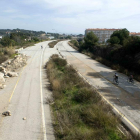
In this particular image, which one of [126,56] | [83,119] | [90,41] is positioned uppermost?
[90,41]

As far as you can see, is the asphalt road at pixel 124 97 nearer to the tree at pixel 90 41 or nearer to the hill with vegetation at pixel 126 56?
the hill with vegetation at pixel 126 56

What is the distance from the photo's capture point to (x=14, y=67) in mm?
23188

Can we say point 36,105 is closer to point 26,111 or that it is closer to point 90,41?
point 26,111

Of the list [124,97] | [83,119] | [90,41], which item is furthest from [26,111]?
[90,41]

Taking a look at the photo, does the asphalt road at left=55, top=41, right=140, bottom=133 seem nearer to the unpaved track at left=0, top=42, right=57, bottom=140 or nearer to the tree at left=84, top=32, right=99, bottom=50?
the unpaved track at left=0, top=42, right=57, bottom=140

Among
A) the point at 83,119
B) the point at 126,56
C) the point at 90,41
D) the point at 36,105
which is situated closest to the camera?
the point at 83,119

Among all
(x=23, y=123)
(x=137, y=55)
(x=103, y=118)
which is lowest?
(x=23, y=123)

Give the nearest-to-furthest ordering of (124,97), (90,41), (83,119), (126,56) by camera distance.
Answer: (83,119), (124,97), (126,56), (90,41)

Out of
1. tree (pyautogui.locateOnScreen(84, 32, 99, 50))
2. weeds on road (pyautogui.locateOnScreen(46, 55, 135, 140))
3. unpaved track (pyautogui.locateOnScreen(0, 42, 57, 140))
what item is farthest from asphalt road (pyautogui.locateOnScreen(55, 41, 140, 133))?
tree (pyautogui.locateOnScreen(84, 32, 99, 50))

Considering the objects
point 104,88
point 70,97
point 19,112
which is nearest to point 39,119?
point 19,112

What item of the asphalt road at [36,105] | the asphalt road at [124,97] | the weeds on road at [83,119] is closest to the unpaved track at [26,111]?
the asphalt road at [36,105]

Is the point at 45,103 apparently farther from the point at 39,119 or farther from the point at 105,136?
the point at 105,136

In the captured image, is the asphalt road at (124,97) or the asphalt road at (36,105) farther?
the asphalt road at (124,97)

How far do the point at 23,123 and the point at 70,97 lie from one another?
13.6 ft
